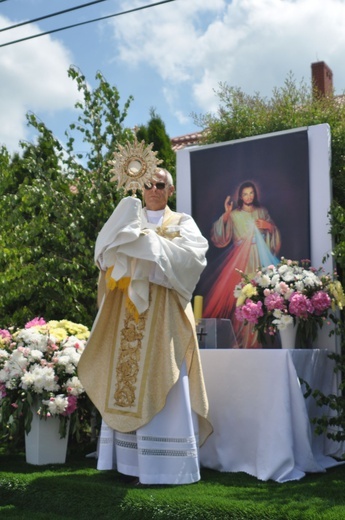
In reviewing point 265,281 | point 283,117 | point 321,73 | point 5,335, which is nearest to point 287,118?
point 283,117

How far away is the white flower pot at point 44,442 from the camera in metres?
5.61

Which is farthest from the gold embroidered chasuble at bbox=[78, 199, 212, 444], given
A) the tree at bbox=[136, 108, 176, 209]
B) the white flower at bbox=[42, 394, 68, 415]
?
the tree at bbox=[136, 108, 176, 209]

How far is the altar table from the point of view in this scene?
512 cm

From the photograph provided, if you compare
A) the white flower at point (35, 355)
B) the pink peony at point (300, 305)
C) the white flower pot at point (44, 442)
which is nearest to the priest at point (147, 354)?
the white flower at point (35, 355)

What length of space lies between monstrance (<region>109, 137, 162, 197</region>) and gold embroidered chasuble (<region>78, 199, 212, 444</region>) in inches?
12.2

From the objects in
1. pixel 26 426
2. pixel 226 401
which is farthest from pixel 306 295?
pixel 26 426

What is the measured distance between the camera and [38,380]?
18.0 ft

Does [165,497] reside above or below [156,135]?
below

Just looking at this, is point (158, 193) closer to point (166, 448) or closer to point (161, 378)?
point (161, 378)

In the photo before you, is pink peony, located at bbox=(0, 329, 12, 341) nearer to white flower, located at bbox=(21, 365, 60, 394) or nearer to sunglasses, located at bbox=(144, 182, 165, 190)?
white flower, located at bbox=(21, 365, 60, 394)

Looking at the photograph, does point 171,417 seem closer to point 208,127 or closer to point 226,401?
point 226,401

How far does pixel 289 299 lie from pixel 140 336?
1360 millimetres

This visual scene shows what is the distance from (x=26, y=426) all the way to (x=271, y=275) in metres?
2.25

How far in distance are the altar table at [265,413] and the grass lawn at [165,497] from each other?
0.54 ft
